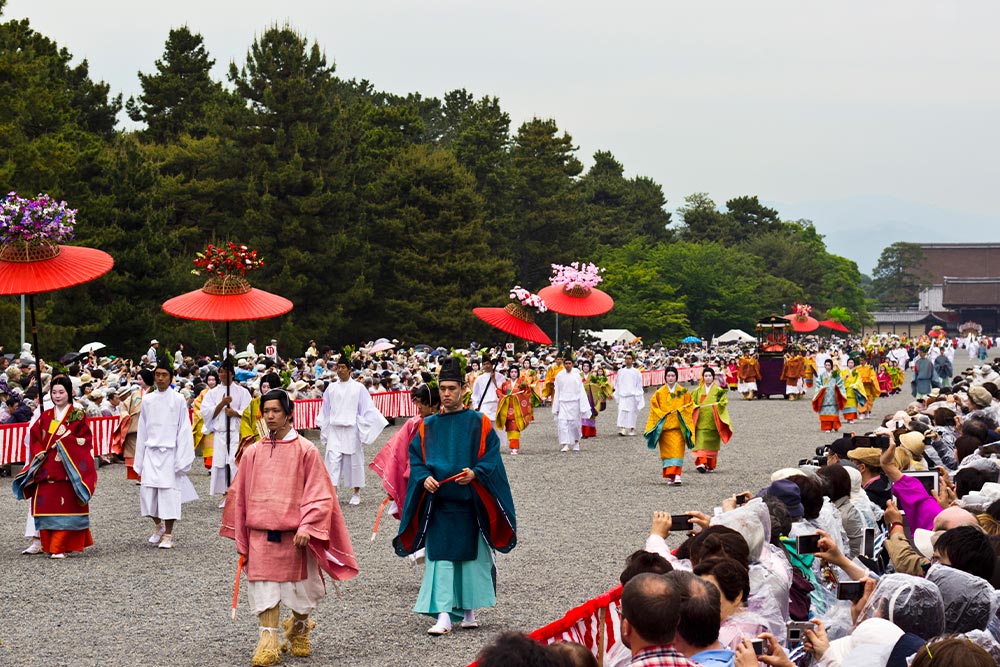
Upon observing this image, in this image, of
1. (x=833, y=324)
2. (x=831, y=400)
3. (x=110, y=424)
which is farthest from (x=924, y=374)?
(x=833, y=324)

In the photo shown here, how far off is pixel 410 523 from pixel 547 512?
5.50m

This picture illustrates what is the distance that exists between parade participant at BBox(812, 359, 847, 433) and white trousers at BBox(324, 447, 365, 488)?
12.4m

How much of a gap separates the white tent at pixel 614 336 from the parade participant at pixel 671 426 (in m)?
37.3

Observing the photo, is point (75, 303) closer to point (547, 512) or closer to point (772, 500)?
point (547, 512)

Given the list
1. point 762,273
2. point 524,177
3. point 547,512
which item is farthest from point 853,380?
point 762,273

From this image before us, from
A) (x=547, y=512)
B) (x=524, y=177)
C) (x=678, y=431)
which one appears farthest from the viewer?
(x=524, y=177)

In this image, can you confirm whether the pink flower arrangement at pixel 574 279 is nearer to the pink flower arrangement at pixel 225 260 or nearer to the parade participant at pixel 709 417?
the parade participant at pixel 709 417

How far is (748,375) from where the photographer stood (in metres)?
36.7

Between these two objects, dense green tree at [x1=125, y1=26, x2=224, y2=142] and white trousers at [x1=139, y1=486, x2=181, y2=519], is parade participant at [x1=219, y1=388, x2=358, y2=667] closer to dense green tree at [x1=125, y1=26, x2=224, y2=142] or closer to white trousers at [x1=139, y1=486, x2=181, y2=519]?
white trousers at [x1=139, y1=486, x2=181, y2=519]

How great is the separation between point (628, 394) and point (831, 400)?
389 centimetres

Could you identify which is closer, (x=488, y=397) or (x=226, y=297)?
(x=226, y=297)

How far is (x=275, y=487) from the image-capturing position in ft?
24.3

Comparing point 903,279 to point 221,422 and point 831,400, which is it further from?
point 221,422

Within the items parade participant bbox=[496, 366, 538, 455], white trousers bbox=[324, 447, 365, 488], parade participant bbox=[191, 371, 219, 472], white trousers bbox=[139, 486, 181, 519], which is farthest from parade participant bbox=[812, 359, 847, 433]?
white trousers bbox=[139, 486, 181, 519]
